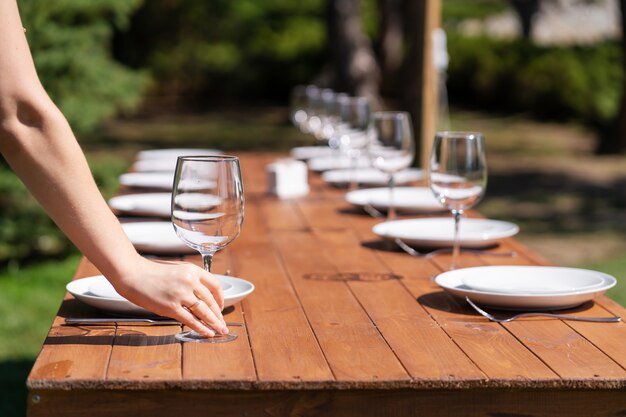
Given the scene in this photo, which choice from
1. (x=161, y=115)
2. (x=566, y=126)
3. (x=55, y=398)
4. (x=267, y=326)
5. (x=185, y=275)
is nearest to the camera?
(x=55, y=398)

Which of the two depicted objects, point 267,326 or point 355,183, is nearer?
point 267,326

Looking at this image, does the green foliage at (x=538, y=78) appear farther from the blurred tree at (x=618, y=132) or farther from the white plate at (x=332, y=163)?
the white plate at (x=332, y=163)

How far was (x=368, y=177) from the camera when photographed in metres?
4.53

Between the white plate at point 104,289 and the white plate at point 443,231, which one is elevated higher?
the white plate at point 104,289

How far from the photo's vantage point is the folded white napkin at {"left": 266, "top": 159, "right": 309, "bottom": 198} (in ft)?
13.7

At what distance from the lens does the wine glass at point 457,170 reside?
2.55m

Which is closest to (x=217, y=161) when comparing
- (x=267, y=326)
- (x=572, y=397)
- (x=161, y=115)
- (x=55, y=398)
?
(x=267, y=326)

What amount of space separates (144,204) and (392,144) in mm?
929

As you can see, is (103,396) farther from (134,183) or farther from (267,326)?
(134,183)

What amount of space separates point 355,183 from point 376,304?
2.08 meters

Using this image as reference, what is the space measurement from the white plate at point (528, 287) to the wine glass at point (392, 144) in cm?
87

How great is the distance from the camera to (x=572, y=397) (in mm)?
1782

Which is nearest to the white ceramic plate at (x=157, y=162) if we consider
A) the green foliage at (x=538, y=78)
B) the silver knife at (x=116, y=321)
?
the silver knife at (x=116, y=321)

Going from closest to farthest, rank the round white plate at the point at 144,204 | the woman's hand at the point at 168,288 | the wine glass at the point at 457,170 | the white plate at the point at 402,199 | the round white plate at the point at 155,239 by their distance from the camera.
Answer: the woman's hand at the point at 168,288 < the wine glass at the point at 457,170 < the round white plate at the point at 155,239 < the round white plate at the point at 144,204 < the white plate at the point at 402,199
